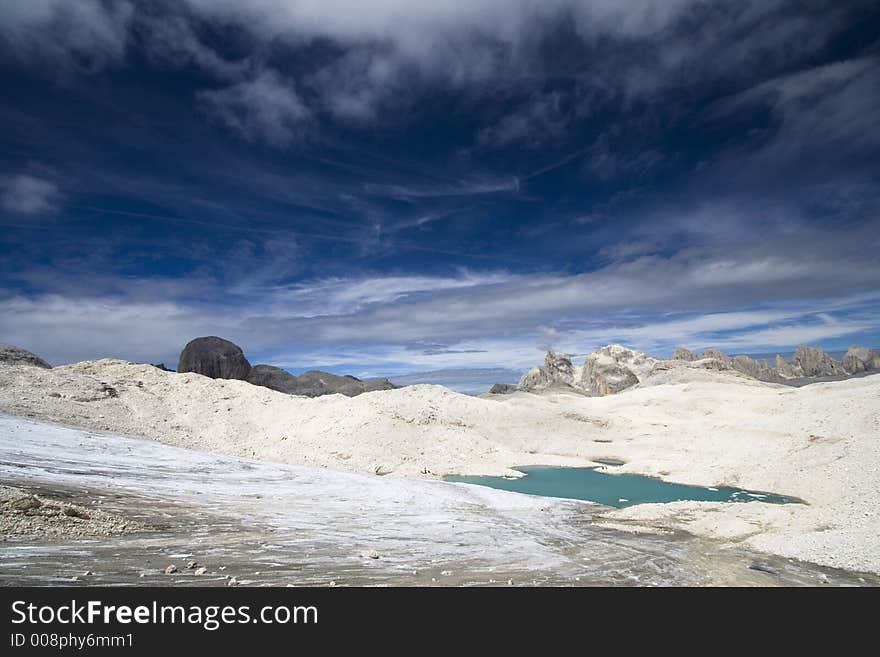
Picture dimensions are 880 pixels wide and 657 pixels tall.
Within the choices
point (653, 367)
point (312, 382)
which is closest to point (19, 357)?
point (312, 382)

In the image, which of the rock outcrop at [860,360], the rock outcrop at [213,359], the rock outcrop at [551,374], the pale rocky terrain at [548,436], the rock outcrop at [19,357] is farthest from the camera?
the rock outcrop at [860,360]

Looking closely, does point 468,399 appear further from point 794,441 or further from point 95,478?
point 95,478

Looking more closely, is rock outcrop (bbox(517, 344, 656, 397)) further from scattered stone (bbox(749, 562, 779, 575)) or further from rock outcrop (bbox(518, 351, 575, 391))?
scattered stone (bbox(749, 562, 779, 575))

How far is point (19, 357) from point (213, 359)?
976 inches

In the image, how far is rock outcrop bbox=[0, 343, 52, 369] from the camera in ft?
130

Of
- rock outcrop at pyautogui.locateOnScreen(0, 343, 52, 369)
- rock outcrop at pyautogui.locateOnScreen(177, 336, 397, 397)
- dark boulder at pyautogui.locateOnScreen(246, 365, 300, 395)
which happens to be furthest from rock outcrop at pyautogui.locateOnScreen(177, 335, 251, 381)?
rock outcrop at pyautogui.locateOnScreen(0, 343, 52, 369)

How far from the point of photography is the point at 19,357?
4056cm

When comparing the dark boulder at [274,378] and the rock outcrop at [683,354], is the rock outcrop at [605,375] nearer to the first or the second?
the rock outcrop at [683,354]

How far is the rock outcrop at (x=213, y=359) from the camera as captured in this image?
63562mm

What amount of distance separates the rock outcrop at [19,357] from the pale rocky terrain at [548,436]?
135 inches

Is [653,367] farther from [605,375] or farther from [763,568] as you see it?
[763,568]

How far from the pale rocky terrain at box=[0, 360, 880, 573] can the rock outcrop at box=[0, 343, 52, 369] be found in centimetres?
342

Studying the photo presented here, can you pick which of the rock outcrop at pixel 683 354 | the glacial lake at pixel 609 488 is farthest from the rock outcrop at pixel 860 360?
the glacial lake at pixel 609 488
